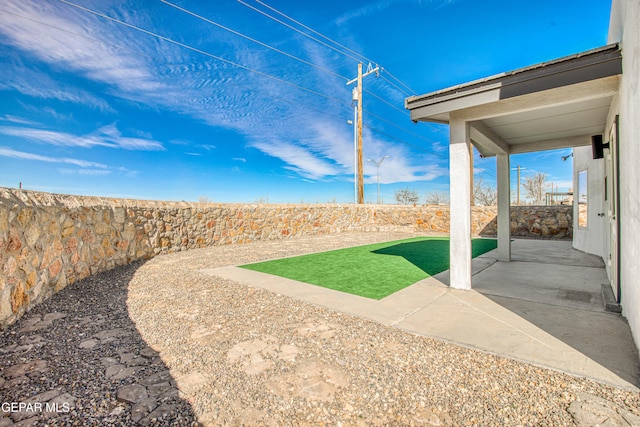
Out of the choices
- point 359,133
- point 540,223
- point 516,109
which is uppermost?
point 359,133

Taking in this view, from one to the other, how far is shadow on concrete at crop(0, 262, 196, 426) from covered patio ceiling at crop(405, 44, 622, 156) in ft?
14.6

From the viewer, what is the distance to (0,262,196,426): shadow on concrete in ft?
5.47

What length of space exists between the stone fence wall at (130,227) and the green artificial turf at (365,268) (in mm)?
2904

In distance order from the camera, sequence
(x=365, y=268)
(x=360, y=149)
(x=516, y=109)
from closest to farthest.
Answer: (x=516, y=109)
(x=365, y=268)
(x=360, y=149)

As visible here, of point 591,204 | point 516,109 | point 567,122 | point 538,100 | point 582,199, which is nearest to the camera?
point 538,100

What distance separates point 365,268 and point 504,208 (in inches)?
140

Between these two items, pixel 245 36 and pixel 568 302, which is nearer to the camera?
pixel 568 302

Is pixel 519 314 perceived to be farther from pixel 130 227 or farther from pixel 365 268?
pixel 130 227

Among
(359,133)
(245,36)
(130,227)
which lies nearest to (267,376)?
(130,227)

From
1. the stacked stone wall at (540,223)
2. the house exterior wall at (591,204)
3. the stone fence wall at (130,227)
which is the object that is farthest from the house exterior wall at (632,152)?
the stacked stone wall at (540,223)

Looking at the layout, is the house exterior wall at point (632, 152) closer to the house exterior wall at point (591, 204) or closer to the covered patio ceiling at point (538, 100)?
the covered patio ceiling at point (538, 100)

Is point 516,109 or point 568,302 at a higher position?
point 516,109

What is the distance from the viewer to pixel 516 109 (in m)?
3.76

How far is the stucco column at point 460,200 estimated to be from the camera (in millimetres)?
4109
